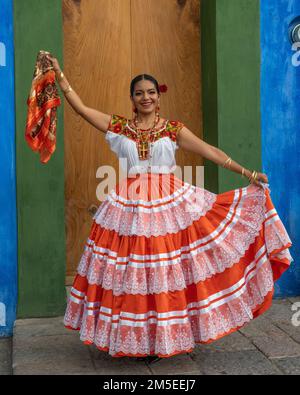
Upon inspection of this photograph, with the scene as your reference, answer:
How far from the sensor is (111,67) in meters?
6.44

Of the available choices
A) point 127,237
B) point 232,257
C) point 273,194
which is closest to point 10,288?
point 127,237

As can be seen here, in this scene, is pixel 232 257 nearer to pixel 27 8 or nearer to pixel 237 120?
pixel 237 120

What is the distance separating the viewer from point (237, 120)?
626cm

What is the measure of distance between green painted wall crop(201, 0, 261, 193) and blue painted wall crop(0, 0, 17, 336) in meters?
1.77

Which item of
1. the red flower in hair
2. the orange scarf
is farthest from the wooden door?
the red flower in hair

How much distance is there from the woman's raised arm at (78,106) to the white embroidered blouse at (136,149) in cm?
5

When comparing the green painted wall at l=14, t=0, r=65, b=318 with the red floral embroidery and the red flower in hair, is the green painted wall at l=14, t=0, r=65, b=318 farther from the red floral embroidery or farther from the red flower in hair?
the red flower in hair

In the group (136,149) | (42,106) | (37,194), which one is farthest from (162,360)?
(42,106)

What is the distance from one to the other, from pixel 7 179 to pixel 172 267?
1.91 metres

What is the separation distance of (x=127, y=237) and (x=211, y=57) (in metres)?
Answer: 2.32

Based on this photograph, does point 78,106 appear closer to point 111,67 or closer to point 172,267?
point 172,267

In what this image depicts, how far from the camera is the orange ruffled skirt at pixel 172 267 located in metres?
4.64

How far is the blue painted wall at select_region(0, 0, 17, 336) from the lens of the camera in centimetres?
584

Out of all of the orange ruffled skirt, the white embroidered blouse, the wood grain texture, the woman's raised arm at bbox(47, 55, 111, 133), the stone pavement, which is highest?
the wood grain texture
